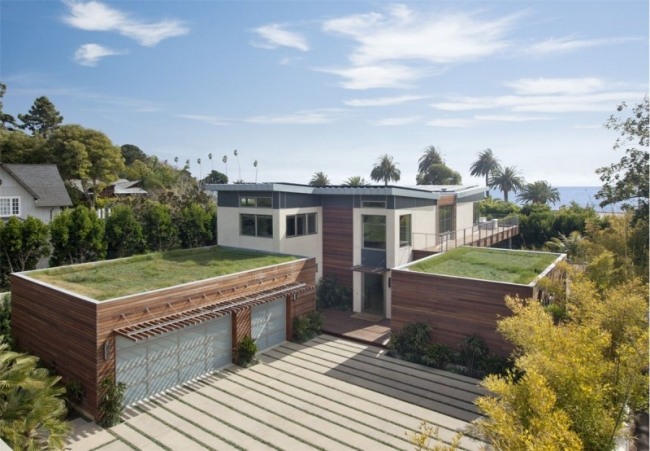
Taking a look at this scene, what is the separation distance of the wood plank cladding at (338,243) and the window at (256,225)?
317 cm

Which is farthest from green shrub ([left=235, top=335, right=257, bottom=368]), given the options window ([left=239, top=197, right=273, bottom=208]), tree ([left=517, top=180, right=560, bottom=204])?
tree ([left=517, top=180, right=560, bottom=204])

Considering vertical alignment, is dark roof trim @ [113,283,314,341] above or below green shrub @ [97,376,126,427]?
above

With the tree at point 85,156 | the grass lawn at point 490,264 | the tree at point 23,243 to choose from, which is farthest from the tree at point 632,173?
the tree at point 85,156

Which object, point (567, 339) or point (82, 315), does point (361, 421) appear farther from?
point (82, 315)

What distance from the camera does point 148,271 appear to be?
54.8 ft

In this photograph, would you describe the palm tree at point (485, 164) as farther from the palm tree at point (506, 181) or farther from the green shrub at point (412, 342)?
the green shrub at point (412, 342)

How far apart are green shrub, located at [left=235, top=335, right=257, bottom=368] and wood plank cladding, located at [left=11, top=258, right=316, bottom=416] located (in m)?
0.61

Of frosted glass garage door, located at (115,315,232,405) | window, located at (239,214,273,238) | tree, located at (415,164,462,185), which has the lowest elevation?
frosted glass garage door, located at (115,315,232,405)

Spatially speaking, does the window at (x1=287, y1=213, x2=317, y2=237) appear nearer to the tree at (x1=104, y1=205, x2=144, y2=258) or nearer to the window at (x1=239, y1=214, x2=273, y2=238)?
the window at (x1=239, y1=214, x2=273, y2=238)

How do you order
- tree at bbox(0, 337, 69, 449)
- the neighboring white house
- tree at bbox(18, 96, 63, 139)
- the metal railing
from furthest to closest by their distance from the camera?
tree at bbox(18, 96, 63, 139) < the neighboring white house < the metal railing < tree at bbox(0, 337, 69, 449)

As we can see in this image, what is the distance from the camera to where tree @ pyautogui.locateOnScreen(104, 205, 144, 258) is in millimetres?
21906

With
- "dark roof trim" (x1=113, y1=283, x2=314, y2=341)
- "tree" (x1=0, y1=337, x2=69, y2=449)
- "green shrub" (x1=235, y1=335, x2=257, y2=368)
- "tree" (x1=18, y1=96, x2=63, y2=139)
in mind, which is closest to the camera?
"tree" (x1=0, y1=337, x2=69, y2=449)

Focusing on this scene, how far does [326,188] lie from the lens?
2231 cm

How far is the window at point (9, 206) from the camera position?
101ft
